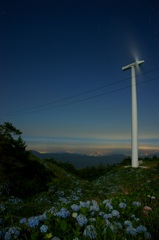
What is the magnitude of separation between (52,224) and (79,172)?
25842 mm

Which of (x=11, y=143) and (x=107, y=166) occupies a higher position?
(x=11, y=143)

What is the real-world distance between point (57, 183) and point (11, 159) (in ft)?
8.43

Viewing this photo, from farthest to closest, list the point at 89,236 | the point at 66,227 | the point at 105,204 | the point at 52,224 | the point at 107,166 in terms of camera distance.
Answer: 1. the point at 107,166
2. the point at 105,204
3. the point at 52,224
4. the point at 66,227
5. the point at 89,236

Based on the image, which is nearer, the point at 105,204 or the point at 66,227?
the point at 66,227

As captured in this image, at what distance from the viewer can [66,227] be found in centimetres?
323

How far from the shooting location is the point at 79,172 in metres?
28.8

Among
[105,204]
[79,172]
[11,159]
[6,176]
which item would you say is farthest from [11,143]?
[79,172]

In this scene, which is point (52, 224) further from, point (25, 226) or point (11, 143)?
point (11, 143)

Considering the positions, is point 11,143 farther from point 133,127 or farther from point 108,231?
point 133,127

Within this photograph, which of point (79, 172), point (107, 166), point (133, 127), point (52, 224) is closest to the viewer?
point (52, 224)

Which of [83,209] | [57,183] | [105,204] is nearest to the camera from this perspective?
[83,209]

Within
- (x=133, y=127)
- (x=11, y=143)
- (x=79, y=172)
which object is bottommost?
(x=79, y=172)

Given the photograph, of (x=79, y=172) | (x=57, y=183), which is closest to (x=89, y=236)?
(x=57, y=183)

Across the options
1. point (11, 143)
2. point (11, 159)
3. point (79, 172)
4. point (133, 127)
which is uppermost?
point (133, 127)
